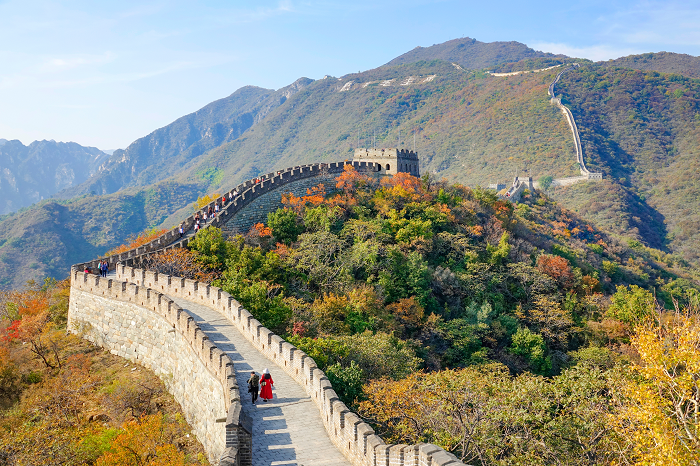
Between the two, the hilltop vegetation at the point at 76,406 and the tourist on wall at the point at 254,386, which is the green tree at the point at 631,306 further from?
the hilltop vegetation at the point at 76,406

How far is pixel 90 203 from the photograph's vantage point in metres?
119

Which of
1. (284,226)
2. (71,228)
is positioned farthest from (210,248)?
(71,228)

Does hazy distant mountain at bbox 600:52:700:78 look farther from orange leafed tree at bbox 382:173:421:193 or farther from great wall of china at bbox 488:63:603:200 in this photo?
orange leafed tree at bbox 382:173:421:193

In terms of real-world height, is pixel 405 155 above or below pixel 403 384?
above

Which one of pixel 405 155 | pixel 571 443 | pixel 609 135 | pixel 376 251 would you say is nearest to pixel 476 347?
pixel 376 251

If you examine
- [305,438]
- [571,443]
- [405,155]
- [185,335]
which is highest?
[405,155]

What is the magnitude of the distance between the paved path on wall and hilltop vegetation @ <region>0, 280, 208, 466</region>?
84.4 inches

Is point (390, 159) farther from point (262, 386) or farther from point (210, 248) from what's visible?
point (262, 386)

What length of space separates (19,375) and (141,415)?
7.55 m

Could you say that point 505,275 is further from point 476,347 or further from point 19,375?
point 19,375

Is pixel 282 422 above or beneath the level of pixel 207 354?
beneath

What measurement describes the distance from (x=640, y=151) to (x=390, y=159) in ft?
267

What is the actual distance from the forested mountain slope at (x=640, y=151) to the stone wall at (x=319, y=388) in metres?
72.8

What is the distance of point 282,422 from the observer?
12297 millimetres
